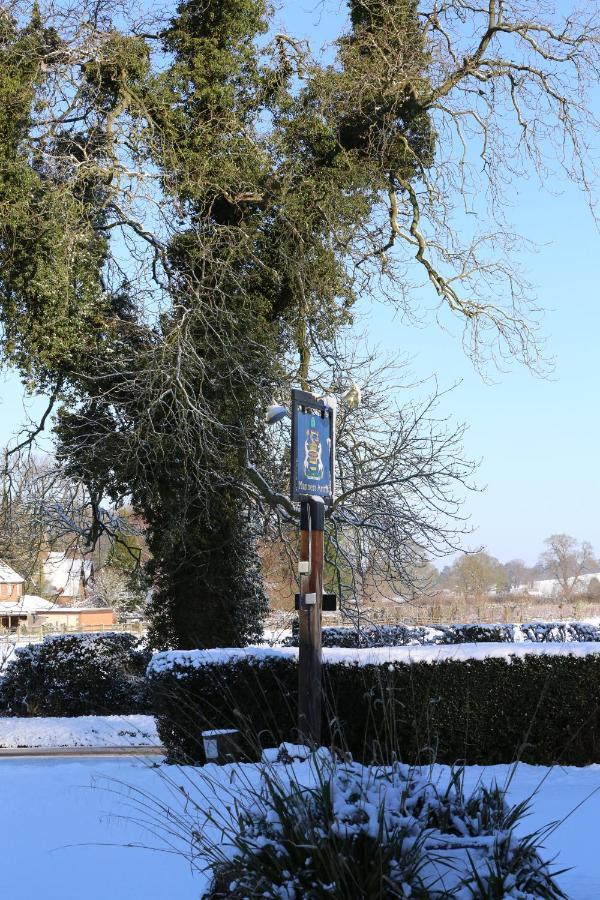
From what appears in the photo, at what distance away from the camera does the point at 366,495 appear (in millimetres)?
14797

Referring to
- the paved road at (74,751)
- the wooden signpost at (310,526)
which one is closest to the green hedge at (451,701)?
the wooden signpost at (310,526)

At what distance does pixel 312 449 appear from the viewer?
909cm

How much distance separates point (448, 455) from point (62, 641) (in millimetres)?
7297

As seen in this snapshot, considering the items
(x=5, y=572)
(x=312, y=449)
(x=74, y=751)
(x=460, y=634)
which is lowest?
(x=74, y=751)

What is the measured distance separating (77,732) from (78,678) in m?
1.82

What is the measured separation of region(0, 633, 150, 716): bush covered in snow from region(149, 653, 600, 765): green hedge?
6.92m

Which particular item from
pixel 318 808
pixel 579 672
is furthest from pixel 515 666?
pixel 318 808

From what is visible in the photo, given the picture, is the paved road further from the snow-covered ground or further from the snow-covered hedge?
the snow-covered hedge

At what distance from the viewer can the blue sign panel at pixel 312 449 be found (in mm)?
8859

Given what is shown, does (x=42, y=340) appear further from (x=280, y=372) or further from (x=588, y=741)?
(x=588, y=741)

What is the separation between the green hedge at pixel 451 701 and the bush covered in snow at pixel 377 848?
18.3 ft

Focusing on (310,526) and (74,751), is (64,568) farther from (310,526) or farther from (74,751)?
(310,526)

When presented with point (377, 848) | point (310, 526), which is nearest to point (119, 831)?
point (310, 526)

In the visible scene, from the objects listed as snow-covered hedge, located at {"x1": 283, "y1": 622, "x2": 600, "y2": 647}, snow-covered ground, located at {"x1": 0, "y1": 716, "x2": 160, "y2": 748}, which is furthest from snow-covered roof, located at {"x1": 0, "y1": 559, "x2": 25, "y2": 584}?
snow-covered hedge, located at {"x1": 283, "y1": 622, "x2": 600, "y2": 647}
